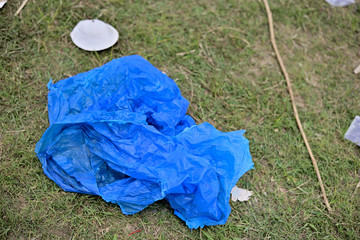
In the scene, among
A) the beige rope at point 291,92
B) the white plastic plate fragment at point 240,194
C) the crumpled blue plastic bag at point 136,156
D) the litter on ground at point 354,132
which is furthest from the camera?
the litter on ground at point 354,132

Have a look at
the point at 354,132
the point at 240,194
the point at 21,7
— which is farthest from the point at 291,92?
the point at 21,7

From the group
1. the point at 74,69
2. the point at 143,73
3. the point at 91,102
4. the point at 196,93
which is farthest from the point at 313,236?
the point at 74,69

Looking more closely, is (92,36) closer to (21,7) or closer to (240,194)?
(21,7)

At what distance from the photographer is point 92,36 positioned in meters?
2.38

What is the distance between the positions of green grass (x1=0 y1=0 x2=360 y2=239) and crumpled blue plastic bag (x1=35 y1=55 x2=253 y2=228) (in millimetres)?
116

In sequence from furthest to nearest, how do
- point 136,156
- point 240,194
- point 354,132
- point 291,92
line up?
point 291,92 → point 354,132 → point 240,194 → point 136,156

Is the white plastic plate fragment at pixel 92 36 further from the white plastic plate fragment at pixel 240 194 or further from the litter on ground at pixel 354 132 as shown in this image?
the litter on ground at pixel 354 132

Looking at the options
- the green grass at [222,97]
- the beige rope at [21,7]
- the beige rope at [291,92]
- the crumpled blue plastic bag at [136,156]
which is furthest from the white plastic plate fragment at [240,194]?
the beige rope at [21,7]

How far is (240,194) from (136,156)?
70cm

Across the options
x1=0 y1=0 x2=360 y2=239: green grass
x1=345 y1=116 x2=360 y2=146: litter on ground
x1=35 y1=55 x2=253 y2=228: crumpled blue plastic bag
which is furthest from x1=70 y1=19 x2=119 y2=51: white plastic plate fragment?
x1=345 y1=116 x2=360 y2=146: litter on ground

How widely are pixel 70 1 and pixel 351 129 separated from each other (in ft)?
7.72

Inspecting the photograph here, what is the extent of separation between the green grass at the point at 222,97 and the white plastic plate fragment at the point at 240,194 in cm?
3

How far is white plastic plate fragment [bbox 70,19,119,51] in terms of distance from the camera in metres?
2.37

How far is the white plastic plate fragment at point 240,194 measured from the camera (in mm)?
1976
